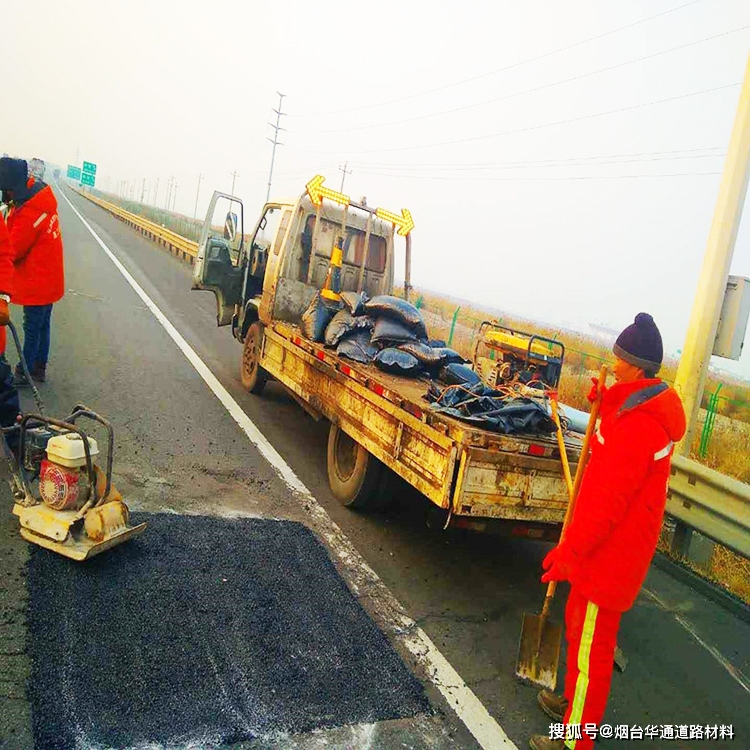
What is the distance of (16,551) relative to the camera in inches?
135

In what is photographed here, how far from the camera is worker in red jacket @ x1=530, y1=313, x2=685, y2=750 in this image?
259cm

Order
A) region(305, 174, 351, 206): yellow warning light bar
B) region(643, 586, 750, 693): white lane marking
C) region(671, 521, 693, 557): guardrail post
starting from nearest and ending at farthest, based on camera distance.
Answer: region(643, 586, 750, 693): white lane marking
region(671, 521, 693, 557): guardrail post
region(305, 174, 351, 206): yellow warning light bar

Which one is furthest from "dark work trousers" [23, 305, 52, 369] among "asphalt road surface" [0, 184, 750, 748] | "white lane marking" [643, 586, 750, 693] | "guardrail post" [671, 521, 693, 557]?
"guardrail post" [671, 521, 693, 557]

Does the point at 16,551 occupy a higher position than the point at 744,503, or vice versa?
the point at 744,503

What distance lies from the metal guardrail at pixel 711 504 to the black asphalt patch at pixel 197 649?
279cm

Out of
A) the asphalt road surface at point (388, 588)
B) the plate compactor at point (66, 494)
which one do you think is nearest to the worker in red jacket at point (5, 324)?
the plate compactor at point (66, 494)

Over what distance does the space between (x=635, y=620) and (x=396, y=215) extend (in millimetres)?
5648

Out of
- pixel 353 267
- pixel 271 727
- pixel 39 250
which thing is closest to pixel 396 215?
pixel 353 267

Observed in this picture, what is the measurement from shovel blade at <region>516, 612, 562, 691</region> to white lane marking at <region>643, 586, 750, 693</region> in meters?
1.31

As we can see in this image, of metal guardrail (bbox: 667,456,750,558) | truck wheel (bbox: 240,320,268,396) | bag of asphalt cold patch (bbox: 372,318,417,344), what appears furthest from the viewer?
truck wheel (bbox: 240,320,268,396)

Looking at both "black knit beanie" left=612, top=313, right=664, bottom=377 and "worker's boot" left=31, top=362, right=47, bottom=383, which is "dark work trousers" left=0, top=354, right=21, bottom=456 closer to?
"worker's boot" left=31, top=362, right=47, bottom=383

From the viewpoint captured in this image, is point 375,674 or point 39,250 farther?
point 39,250

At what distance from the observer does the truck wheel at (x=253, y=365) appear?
7.73 metres

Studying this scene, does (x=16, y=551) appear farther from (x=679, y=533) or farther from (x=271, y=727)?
(x=679, y=533)
